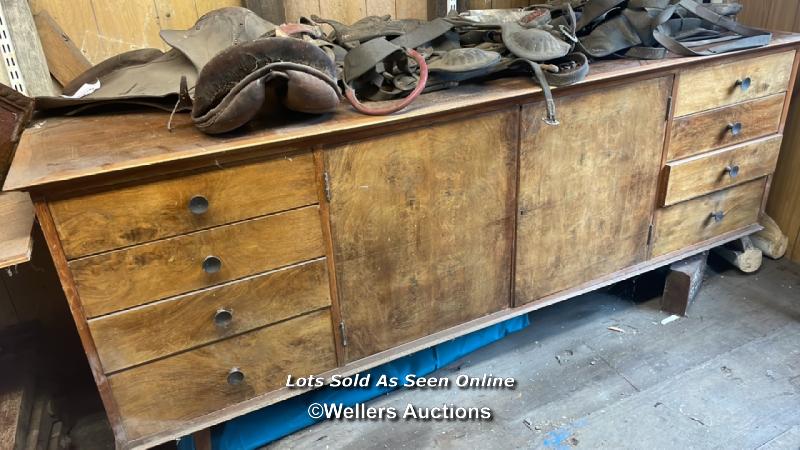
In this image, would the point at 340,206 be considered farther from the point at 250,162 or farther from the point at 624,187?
the point at 624,187

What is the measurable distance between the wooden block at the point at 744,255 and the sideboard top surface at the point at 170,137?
0.99m

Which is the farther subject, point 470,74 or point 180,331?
point 470,74

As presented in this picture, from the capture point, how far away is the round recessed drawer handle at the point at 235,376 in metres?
1.27

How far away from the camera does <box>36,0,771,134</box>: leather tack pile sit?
109 cm

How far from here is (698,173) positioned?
1696 millimetres

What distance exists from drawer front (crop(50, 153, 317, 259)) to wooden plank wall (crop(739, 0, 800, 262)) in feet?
5.64

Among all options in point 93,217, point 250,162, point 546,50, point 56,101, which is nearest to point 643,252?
point 546,50

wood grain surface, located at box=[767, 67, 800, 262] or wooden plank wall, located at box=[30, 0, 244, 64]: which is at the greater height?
wooden plank wall, located at box=[30, 0, 244, 64]

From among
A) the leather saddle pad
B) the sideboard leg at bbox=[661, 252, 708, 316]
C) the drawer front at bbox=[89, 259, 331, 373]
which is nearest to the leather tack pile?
the leather saddle pad

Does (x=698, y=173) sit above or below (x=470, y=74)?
below

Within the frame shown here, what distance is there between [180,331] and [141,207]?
0.28 m

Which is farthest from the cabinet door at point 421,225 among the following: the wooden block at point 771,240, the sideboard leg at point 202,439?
the wooden block at point 771,240

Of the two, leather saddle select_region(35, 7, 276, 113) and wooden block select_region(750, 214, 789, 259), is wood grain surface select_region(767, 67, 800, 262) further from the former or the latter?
leather saddle select_region(35, 7, 276, 113)

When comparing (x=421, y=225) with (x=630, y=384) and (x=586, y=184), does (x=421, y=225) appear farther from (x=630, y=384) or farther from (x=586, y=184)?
(x=630, y=384)
